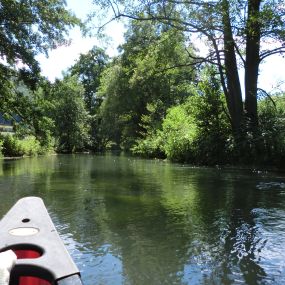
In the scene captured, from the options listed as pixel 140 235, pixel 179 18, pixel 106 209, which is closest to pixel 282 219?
pixel 140 235

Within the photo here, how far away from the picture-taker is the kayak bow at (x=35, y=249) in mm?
2963

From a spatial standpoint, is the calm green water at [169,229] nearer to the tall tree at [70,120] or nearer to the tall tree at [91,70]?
the tall tree at [70,120]

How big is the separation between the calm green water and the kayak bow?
3.44ft

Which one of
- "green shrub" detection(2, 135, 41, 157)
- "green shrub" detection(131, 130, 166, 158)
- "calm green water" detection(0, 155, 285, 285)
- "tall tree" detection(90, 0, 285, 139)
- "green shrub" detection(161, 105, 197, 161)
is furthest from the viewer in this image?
"green shrub" detection(2, 135, 41, 157)

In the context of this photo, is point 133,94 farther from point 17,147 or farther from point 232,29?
point 232,29

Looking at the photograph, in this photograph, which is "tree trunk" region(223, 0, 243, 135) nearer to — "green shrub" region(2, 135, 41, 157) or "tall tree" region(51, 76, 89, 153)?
"green shrub" region(2, 135, 41, 157)

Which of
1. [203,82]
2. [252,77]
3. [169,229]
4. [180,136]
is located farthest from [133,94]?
[169,229]

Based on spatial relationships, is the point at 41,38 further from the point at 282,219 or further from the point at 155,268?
the point at 155,268

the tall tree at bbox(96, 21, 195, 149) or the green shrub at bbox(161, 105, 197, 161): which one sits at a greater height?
the tall tree at bbox(96, 21, 195, 149)

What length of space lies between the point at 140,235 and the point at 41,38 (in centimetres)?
1350

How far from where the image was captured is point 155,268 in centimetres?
512

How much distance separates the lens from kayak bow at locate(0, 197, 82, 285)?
296cm

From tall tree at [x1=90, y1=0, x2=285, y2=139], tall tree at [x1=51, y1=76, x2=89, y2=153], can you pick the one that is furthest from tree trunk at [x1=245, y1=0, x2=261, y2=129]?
tall tree at [x1=51, y1=76, x2=89, y2=153]

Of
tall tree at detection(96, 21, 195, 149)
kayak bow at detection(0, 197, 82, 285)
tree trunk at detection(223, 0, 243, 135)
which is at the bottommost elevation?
kayak bow at detection(0, 197, 82, 285)
